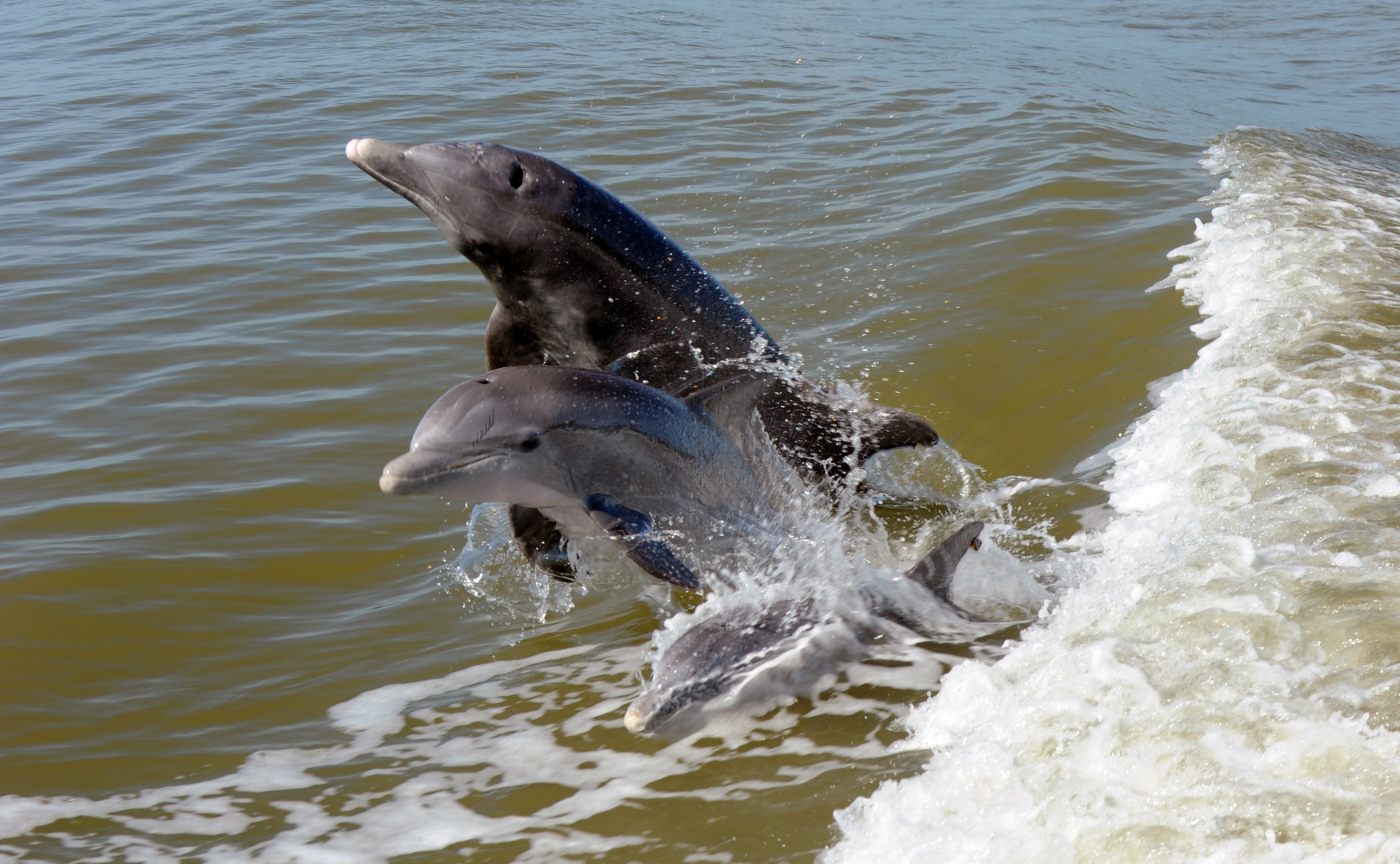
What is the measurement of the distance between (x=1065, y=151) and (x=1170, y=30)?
11.4 meters

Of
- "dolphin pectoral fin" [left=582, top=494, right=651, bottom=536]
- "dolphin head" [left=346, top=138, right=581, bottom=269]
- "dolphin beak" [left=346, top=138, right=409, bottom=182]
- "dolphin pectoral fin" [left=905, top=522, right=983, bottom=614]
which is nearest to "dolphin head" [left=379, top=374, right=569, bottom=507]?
"dolphin pectoral fin" [left=582, top=494, right=651, bottom=536]

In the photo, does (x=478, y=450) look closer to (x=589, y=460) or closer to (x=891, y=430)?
(x=589, y=460)

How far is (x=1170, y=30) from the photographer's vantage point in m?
22.1

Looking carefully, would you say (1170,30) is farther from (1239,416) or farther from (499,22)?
(1239,416)

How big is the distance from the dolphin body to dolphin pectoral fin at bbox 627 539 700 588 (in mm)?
928

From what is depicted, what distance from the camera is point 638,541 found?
511 centimetres

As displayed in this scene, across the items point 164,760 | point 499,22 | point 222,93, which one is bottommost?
point 164,760

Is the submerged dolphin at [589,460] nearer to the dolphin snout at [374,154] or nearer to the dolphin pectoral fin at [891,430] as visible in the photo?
the dolphin pectoral fin at [891,430]

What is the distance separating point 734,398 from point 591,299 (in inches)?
34.7

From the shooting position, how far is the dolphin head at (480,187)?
5848 mm

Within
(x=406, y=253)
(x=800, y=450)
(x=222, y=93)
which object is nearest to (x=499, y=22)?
(x=222, y=93)

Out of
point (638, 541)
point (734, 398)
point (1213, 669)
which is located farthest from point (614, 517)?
point (1213, 669)

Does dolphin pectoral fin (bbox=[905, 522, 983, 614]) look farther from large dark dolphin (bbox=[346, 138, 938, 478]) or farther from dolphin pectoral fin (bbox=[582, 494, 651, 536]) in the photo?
dolphin pectoral fin (bbox=[582, 494, 651, 536])

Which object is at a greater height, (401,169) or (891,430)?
(401,169)
